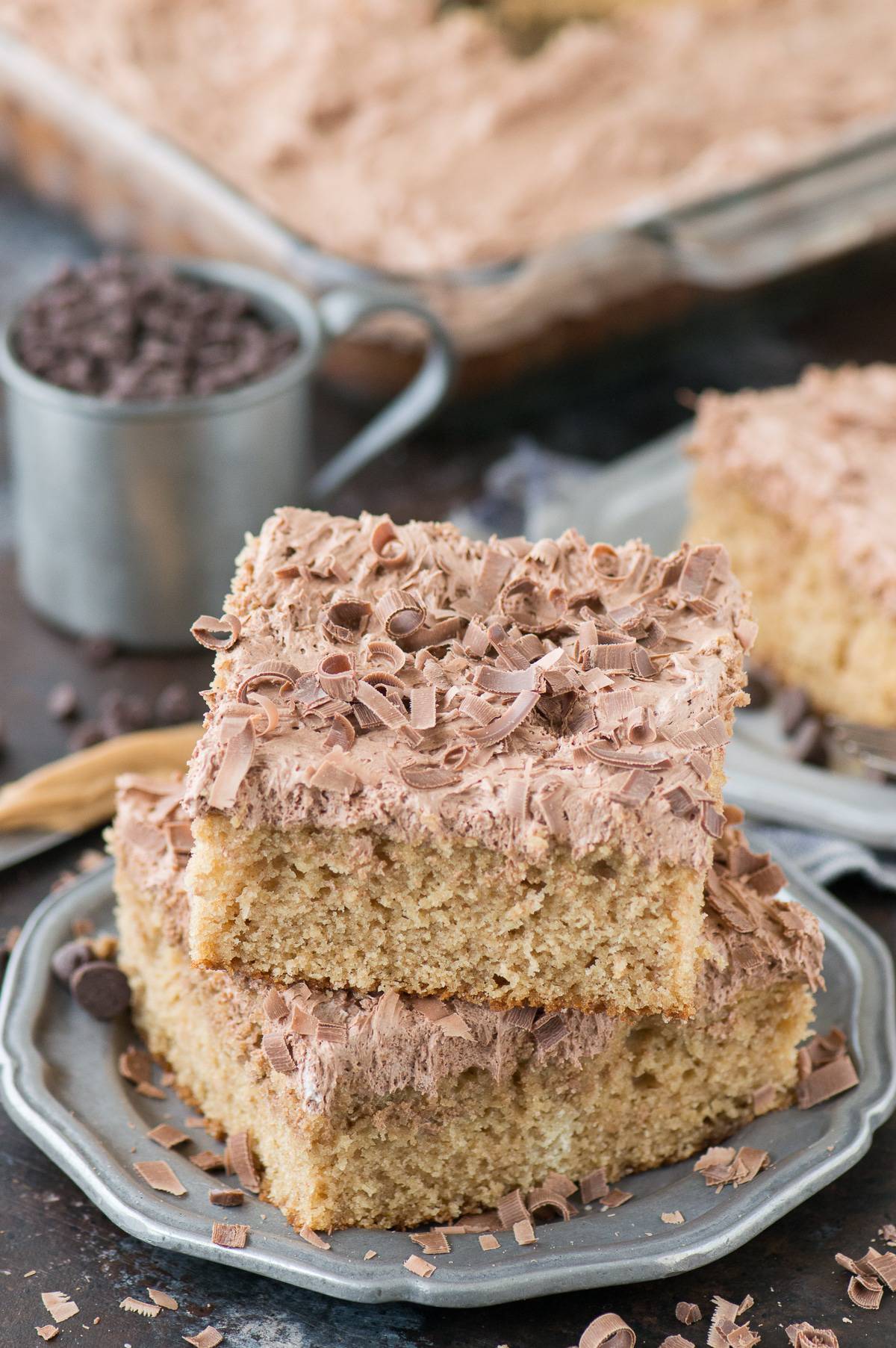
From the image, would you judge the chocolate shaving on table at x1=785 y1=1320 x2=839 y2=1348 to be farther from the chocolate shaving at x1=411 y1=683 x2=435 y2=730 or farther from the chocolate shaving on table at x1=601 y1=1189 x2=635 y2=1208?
the chocolate shaving at x1=411 y1=683 x2=435 y2=730

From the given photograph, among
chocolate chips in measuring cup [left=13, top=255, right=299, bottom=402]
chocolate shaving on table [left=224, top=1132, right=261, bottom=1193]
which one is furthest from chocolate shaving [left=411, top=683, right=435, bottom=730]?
chocolate chips in measuring cup [left=13, top=255, right=299, bottom=402]

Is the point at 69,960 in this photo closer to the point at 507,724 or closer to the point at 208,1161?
the point at 208,1161

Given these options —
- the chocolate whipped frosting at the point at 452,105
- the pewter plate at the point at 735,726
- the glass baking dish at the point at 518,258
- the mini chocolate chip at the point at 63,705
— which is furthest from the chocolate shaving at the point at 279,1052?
the chocolate whipped frosting at the point at 452,105

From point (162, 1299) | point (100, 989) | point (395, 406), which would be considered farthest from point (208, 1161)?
point (395, 406)

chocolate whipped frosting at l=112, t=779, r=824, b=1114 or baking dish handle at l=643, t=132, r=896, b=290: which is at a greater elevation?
baking dish handle at l=643, t=132, r=896, b=290

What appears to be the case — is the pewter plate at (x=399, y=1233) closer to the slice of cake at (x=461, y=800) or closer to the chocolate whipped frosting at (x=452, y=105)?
the slice of cake at (x=461, y=800)

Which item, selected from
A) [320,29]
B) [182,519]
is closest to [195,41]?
[320,29]
